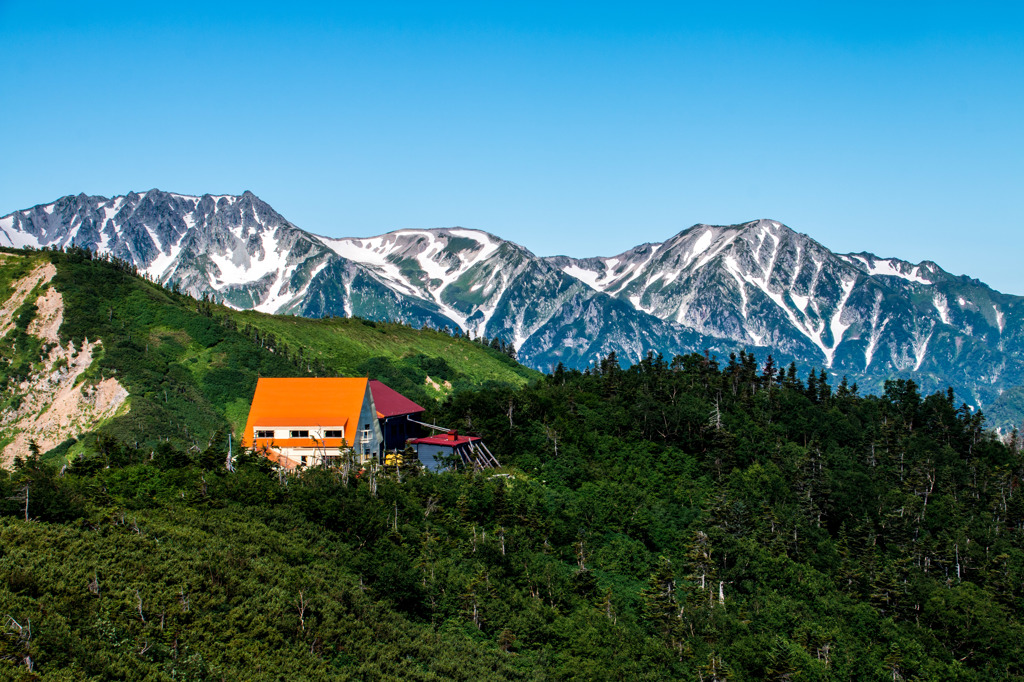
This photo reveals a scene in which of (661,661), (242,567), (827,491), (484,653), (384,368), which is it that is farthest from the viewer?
(384,368)

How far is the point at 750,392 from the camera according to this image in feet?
408

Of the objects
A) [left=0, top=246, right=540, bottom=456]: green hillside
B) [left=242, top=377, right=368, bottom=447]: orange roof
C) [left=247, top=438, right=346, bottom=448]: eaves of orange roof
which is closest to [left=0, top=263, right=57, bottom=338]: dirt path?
[left=0, top=246, right=540, bottom=456]: green hillside

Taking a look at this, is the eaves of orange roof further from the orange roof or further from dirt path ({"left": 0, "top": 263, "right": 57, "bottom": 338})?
dirt path ({"left": 0, "top": 263, "right": 57, "bottom": 338})

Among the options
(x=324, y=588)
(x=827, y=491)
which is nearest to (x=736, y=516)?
(x=827, y=491)

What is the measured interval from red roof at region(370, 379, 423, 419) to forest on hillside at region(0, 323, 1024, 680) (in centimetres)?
451

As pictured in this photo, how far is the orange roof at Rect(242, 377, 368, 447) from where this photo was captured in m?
71.4

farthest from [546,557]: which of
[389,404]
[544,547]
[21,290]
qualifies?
[21,290]

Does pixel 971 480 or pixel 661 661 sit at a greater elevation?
pixel 971 480

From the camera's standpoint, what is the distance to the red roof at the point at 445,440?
246ft

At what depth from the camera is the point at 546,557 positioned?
57406 mm

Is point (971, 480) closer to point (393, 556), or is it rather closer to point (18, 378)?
point (393, 556)

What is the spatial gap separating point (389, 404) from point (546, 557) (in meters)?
29.9

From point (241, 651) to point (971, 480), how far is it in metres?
109

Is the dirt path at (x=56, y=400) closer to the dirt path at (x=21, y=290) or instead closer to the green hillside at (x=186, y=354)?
the green hillside at (x=186, y=354)
